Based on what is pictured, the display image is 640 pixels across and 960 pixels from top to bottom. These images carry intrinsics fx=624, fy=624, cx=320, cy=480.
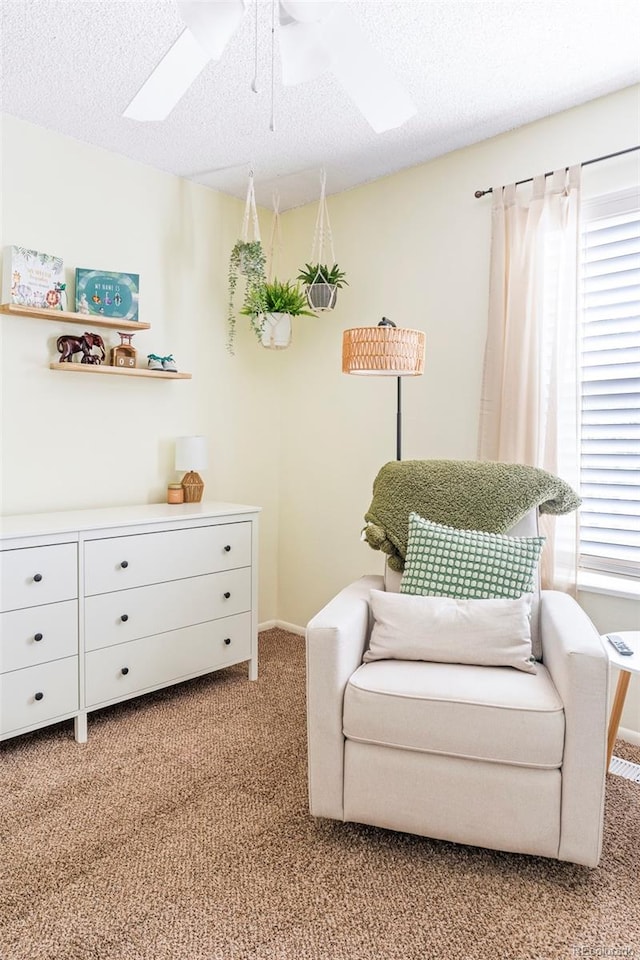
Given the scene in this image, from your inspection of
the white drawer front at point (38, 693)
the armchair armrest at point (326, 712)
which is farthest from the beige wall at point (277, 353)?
the armchair armrest at point (326, 712)

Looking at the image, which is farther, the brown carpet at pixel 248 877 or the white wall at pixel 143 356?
the white wall at pixel 143 356

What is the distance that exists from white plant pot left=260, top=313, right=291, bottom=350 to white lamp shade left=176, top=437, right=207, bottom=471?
645 mm

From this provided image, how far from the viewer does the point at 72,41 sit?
2.14 metres

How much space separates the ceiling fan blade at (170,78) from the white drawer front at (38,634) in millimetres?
1710

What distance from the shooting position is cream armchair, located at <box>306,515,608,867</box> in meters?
1.62

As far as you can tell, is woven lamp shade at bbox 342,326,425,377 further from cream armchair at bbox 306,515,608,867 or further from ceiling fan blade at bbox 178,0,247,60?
ceiling fan blade at bbox 178,0,247,60

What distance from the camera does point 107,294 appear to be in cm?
296

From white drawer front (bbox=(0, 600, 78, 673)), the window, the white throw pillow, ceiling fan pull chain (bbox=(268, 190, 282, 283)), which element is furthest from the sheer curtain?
white drawer front (bbox=(0, 600, 78, 673))

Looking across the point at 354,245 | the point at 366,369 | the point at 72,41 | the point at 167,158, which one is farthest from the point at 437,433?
the point at 72,41

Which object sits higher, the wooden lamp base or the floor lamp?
the floor lamp

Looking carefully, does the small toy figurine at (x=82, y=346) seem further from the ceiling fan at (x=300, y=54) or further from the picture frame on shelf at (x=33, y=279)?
the ceiling fan at (x=300, y=54)

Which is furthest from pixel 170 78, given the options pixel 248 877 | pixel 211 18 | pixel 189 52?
pixel 248 877

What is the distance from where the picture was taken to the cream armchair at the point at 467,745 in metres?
1.62

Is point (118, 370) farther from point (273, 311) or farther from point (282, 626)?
point (282, 626)
